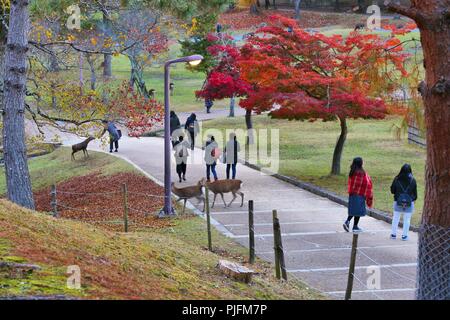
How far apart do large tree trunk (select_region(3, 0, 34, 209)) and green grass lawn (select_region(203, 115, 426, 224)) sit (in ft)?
27.8

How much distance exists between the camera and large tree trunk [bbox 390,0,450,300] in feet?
25.9

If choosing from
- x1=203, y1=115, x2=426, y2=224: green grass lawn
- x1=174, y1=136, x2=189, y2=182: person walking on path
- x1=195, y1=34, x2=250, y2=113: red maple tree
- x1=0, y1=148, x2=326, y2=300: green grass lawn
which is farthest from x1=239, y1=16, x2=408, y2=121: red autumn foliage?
x1=0, y1=148, x2=326, y2=300: green grass lawn

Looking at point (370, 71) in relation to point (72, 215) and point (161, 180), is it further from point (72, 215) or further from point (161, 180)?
point (161, 180)

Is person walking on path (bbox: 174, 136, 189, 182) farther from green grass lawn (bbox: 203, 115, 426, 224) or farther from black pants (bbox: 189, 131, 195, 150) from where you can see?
black pants (bbox: 189, 131, 195, 150)

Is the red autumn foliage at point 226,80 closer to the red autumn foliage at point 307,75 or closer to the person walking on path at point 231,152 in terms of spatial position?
the red autumn foliage at point 307,75

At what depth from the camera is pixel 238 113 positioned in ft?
137

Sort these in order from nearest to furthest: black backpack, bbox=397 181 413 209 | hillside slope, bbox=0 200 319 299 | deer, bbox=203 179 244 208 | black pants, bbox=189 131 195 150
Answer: hillside slope, bbox=0 200 319 299 → black backpack, bbox=397 181 413 209 → deer, bbox=203 179 244 208 → black pants, bbox=189 131 195 150

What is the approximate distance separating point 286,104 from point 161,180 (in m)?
4.51

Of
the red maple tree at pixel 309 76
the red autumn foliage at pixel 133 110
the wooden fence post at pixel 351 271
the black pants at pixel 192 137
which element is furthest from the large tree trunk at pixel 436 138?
the black pants at pixel 192 137

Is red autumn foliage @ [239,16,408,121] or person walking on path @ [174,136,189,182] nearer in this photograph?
red autumn foliage @ [239,16,408,121]

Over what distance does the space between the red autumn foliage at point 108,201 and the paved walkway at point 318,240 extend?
134cm

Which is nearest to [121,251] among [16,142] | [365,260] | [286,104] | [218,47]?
[365,260]

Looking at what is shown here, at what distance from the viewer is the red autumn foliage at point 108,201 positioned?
19.0m

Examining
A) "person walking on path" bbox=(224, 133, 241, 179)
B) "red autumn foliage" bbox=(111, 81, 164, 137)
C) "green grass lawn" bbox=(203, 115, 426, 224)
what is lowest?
"green grass lawn" bbox=(203, 115, 426, 224)
